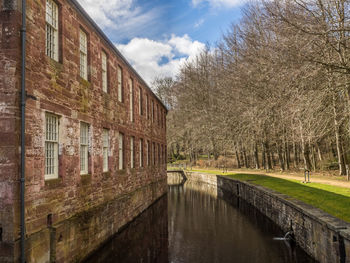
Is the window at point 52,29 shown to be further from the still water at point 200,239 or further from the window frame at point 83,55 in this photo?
the still water at point 200,239

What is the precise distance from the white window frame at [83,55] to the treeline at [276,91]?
6790mm

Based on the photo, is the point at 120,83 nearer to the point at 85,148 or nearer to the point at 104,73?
the point at 104,73

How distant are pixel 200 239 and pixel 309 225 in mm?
4228

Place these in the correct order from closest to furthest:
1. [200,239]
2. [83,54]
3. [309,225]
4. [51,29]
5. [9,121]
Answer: [9,121]
[51,29]
[309,225]
[83,54]
[200,239]

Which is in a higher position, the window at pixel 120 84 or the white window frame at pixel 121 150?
the window at pixel 120 84

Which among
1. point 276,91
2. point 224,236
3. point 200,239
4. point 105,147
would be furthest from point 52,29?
point 276,91

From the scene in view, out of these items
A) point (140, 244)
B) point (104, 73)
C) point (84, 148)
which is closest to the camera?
point (84, 148)

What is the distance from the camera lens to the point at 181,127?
4119 cm

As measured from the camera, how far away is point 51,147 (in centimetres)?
746

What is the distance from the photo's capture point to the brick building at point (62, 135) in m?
5.91

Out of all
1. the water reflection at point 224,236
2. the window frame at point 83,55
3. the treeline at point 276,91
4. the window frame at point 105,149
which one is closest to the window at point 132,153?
the window frame at point 105,149

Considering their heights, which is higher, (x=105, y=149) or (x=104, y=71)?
(x=104, y=71)

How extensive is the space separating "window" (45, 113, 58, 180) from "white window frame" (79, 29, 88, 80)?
253 centimetres

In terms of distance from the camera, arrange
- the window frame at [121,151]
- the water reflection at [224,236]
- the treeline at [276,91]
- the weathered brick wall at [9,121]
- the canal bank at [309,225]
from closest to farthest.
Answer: the weathered brick wall at [9,121] < the canal bank at [309,225] < the water reflection at [224,236] < the treeline at [276,91] < the window frame at [121,151]
